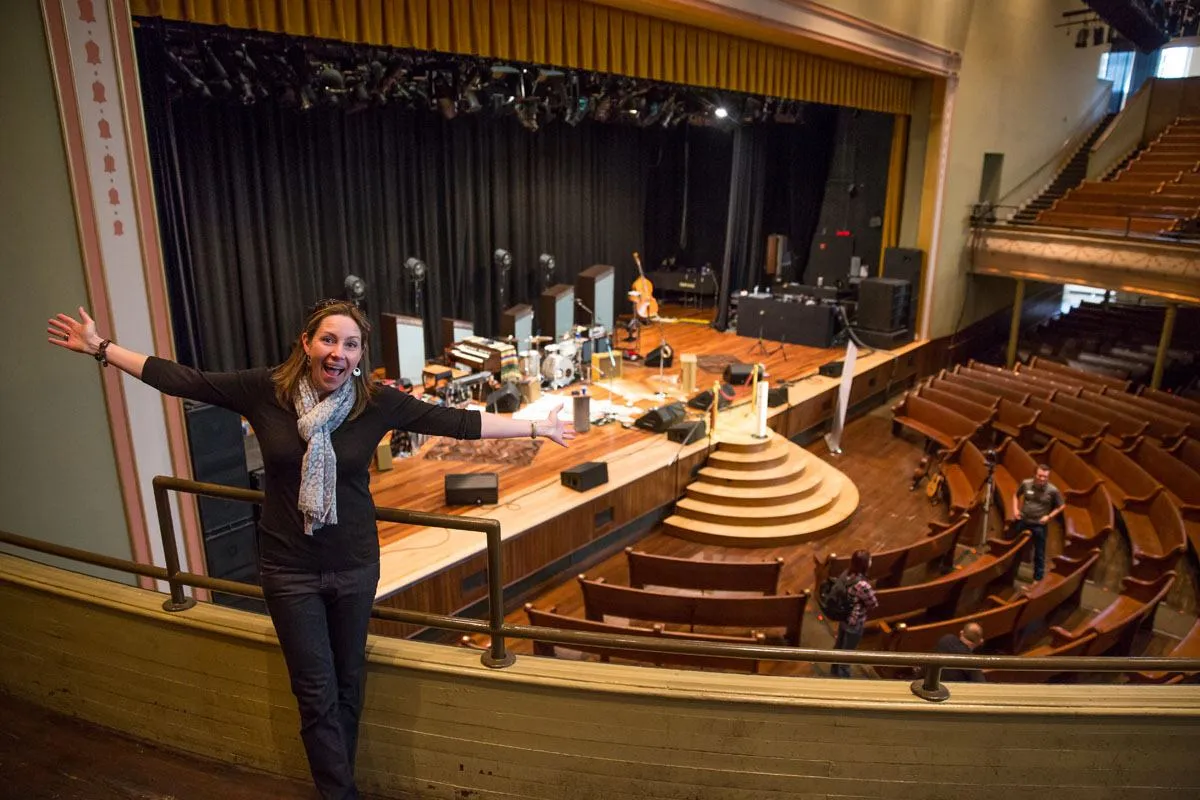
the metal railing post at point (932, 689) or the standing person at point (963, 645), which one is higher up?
the metal railing post at point (932, 689)

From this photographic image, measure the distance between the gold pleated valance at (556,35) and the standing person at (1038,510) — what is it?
4609 millimetres

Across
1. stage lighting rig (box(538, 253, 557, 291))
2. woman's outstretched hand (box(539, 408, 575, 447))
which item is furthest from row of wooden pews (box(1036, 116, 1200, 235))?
woman's outstretched hand (box(539, 408, 575, 447))

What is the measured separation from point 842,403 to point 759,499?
6.81 feet

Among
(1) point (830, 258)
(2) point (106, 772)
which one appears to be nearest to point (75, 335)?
(2) point (106, 772)

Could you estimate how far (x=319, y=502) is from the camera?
72.4 inches

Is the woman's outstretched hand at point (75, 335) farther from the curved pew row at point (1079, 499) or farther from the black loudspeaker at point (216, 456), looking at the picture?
the curved pew row at point (1079, 499)

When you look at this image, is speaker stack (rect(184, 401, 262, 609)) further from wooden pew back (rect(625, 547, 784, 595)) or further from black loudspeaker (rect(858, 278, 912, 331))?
black loudspeaker (rect(858, 278, 912, 331))

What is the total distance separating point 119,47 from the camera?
354 cm

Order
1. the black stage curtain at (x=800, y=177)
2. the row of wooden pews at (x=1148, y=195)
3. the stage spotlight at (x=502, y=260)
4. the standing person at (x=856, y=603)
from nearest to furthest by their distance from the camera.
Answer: the standing person at (x=856, y=603) → the row of wooden pews at (x=1148, y=195) → the stage spotlight at (x=502, y=260) → the black stage curtain at (x=800, y=177)

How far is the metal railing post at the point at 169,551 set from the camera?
2158 mm

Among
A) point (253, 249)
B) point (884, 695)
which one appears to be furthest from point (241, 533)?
point (253, 249)

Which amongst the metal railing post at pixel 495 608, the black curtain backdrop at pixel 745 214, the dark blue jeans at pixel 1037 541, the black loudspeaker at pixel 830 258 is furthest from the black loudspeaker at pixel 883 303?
the metal railing post at pixel 495 608

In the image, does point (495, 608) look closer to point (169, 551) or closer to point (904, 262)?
point (169, 551)

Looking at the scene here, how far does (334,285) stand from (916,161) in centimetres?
819
